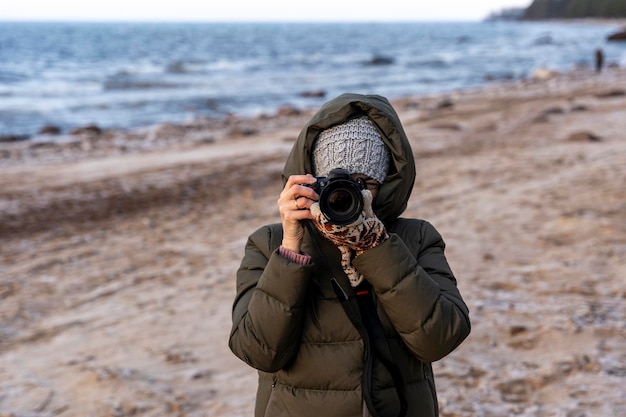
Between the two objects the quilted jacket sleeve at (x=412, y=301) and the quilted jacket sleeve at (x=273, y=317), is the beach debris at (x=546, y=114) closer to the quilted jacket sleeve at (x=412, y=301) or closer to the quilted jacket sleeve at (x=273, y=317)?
the quilted jacket sleeve at (x=412, y=301)

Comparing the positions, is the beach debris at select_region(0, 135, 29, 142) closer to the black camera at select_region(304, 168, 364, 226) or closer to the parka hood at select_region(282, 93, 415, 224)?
the parka hood at select_region(282, 93, 415, 224)

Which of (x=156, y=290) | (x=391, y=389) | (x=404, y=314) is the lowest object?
(x=156, y=290)

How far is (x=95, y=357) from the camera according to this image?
14.2 feet

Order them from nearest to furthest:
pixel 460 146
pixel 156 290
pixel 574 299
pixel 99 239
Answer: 1. pixel 574 299
2. pixel 156 290
3. pixel 99 239
4. pixel 460 146

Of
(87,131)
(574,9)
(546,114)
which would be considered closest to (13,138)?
(87,131)

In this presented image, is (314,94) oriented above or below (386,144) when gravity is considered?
below

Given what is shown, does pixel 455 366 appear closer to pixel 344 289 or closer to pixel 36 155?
pixel 344 289

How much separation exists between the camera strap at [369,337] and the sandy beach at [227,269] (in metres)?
1.74

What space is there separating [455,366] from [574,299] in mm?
1249

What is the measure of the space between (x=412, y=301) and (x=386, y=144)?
18.0 inches

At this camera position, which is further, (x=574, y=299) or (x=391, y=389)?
(x=574, y=299)

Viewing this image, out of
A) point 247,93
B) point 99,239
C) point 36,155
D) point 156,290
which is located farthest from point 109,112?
point 156,290

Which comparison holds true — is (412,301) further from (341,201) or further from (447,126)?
(447,126)

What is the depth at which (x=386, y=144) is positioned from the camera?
1.93 metres
